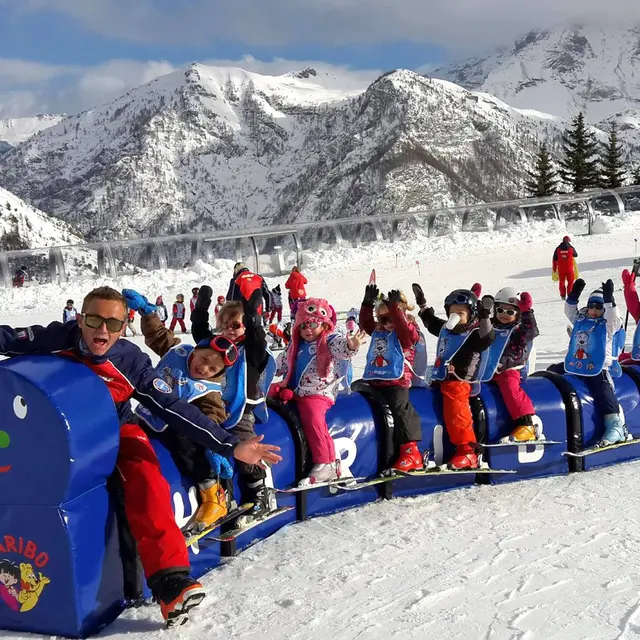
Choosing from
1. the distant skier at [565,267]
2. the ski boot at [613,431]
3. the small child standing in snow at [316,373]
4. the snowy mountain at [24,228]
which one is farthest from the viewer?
the snowy mountain at [24,228]

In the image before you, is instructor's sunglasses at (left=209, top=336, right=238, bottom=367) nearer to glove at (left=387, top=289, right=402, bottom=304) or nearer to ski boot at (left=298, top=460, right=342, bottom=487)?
ski boot at (left=298, top=460, right=342, bottom=487)

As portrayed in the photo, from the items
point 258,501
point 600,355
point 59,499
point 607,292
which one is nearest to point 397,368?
point 258,501

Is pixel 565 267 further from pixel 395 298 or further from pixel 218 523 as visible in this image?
pixel 218 523

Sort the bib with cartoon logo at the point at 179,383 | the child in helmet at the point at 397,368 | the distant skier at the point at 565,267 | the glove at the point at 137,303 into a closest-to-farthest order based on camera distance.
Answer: the bib with cartoon logo at the point at 179,383 → the glove at the point at 137,303 → the child in helmet at the point at 397,368 → the distant skier at the point at 565,267

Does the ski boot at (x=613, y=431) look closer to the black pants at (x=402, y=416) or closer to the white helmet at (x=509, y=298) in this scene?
the white helmet at (x=509, y=298)

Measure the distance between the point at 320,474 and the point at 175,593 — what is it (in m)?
1.50

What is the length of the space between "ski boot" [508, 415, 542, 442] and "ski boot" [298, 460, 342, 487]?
4.42ft

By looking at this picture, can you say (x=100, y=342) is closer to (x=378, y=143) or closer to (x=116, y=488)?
(x=116, y=488)

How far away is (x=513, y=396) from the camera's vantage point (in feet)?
17.0

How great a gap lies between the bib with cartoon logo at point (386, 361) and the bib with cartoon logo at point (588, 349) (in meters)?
1.45

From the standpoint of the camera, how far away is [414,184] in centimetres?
12612

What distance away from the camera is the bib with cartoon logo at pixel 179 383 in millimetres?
3842

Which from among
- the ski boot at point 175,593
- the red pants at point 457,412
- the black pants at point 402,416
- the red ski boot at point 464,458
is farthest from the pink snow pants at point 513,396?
the ski boot at point 175,593

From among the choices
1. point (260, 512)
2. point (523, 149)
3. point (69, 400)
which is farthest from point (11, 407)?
point (523, 149)
